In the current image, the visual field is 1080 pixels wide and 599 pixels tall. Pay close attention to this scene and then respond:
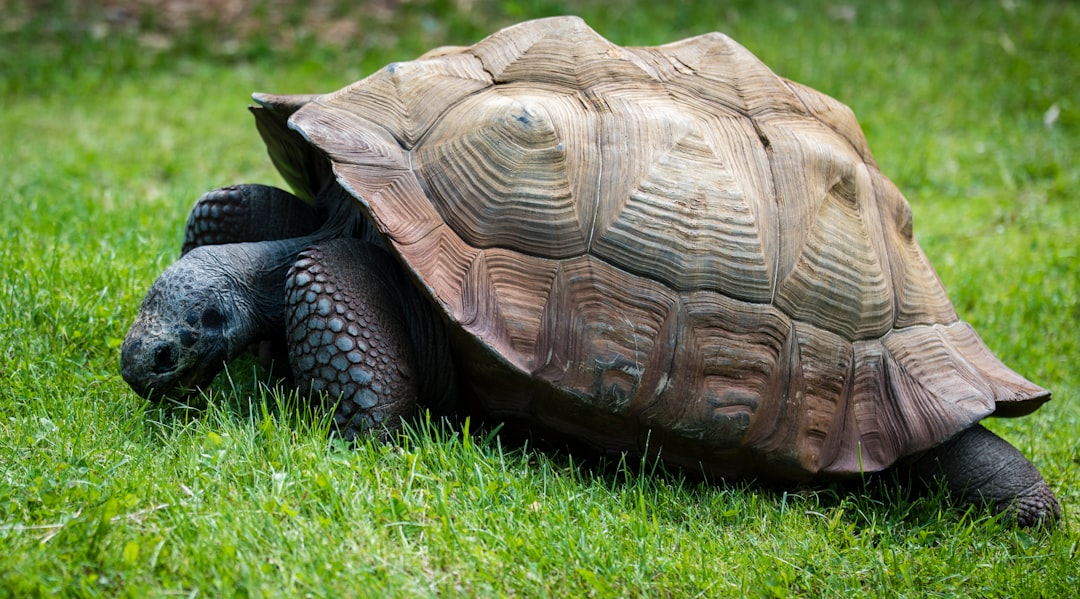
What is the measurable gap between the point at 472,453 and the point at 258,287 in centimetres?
95

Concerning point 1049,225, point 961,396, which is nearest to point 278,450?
point 961,396

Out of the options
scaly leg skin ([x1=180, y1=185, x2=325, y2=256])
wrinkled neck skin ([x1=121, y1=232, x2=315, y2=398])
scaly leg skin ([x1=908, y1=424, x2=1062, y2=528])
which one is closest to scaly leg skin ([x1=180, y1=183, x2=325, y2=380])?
scaly leg skin ([x1=180, y1=185, x2=325, y2=256])

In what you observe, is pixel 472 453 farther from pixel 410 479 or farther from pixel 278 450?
pixel 278 450

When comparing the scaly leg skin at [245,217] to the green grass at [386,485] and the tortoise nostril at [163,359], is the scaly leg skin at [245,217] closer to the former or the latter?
the green grass at [386,485]

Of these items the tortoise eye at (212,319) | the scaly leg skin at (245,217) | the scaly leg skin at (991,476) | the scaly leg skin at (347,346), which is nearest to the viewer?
the scaly leg skin at (347,346)

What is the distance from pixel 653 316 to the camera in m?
3.06

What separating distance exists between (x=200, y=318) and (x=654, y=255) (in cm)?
146

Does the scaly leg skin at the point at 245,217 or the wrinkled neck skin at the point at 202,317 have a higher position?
the scaly leg skin at the point at 245,217

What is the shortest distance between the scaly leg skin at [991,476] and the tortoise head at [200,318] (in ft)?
7.83

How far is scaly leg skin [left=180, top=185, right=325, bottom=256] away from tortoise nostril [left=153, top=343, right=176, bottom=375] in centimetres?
79

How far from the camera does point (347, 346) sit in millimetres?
2945

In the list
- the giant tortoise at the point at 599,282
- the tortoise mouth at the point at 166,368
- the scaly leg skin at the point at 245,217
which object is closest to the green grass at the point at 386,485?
the tortoise mouth at the point at 166,368

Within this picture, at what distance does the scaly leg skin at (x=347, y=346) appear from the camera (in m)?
2.95

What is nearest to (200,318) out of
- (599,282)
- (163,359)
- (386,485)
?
(163,359)
